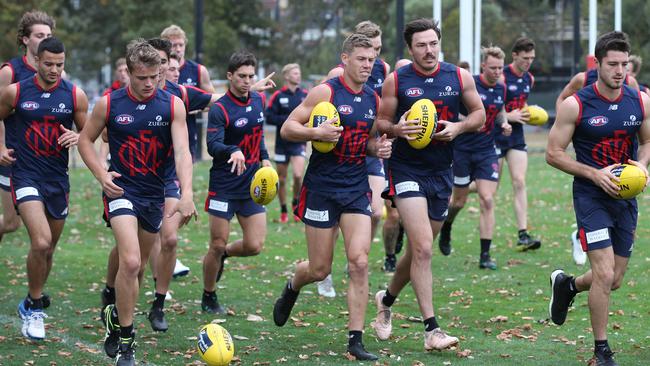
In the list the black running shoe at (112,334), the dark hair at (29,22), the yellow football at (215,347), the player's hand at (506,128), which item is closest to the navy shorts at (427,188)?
the yellow football at (215,347)

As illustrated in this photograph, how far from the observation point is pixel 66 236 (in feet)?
52.1

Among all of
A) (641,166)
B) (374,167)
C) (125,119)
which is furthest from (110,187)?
(374,167)

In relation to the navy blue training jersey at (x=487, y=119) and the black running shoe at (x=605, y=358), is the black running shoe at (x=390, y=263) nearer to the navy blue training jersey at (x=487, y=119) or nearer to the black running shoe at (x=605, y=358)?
the navy blue training jersey at (x=487, y=119)

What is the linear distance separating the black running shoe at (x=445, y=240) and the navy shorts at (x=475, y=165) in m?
0.70

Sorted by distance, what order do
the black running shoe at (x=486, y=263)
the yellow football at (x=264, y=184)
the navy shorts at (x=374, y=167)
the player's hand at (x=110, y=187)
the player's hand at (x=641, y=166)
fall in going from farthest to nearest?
the black running shoe at (x=486, y=263)
the navy shorts at (x=374, y=167)
the yellow football at (x=264, y=184)
the player's hand at (x=110, y=187)
the player's hand at (x=641, y=166)

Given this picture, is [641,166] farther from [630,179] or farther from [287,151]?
[287,151]

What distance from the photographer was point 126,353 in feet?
26.0

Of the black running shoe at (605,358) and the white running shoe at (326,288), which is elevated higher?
the black running shoe at (605,358)

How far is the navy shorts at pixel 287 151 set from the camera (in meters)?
17.3

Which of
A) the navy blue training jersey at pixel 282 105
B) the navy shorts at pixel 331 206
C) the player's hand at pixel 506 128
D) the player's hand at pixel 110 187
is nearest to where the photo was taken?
the player's hand at pixel 110 187

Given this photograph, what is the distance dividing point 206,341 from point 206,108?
135 inches

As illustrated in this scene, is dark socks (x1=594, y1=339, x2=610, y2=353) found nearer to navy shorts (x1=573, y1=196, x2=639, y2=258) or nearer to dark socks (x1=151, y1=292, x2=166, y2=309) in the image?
navy shorts (x1=573, y1=196, x2=639, y2=258)

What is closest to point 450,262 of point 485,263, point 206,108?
point 485,263

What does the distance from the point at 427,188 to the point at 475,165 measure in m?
4.21
